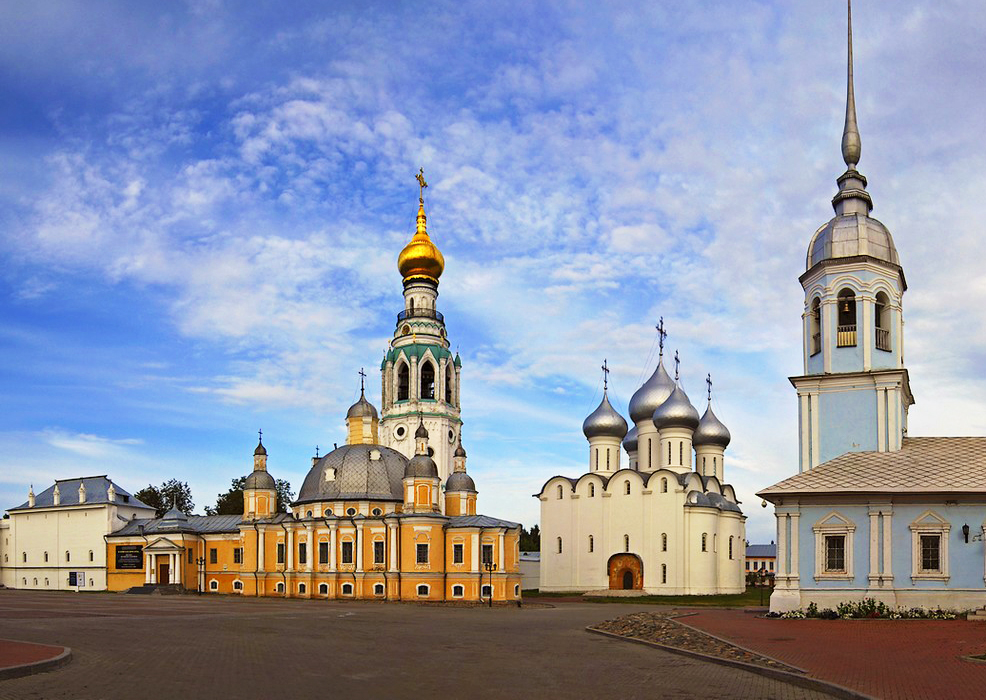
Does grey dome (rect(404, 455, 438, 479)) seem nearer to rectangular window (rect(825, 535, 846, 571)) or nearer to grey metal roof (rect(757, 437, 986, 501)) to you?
grey metal roof (rect(757, 437, 986, 501))

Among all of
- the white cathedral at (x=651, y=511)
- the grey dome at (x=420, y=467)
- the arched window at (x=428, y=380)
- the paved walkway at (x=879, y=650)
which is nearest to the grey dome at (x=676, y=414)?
the white cathedral at (x=651, y=511)

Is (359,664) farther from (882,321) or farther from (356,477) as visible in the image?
(356,477)

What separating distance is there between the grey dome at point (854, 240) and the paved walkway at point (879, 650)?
39.3 ft

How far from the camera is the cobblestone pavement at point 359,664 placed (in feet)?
44.5

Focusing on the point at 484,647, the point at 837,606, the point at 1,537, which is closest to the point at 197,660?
the point at 484,647

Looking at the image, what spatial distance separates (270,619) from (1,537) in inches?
2195

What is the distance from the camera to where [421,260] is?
72.4m

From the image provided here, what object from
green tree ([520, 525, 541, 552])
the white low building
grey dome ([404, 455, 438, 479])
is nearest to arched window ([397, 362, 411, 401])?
grey dome ([404, 455, 438, 479])

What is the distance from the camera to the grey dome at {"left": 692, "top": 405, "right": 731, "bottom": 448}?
6106 centimetres

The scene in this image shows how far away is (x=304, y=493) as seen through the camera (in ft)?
190

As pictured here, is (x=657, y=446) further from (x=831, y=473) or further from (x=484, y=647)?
(x=484, y=647)

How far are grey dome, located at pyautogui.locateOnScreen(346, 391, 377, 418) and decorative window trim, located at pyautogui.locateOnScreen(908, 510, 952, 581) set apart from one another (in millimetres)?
41738

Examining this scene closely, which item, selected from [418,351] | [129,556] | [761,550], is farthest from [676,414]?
[761,550]

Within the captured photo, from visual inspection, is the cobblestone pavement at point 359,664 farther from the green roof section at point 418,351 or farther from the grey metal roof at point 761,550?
the grey metal roof at point 761,550
